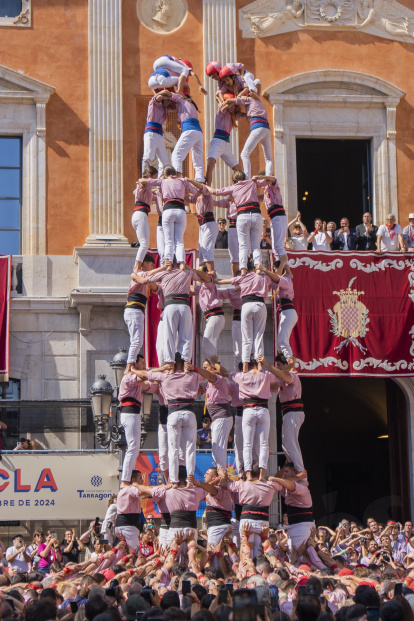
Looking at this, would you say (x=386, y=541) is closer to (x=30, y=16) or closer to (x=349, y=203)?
(x=349, y=203)

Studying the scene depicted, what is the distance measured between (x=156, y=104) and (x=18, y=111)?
9045 mm

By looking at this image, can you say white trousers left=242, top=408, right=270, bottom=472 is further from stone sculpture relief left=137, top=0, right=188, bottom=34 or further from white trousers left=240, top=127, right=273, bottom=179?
stone sculpture relief left=137, top=0, right=188, bottom=34

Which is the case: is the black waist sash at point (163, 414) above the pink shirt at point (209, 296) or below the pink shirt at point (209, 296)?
below

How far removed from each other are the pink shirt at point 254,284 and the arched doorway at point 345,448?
16071mm

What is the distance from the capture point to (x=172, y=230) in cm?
2008

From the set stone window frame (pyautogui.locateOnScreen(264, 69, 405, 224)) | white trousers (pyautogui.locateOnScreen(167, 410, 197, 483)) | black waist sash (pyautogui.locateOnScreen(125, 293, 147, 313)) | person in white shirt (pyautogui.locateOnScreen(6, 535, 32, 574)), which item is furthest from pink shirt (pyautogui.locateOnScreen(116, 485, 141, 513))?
stone window frame (pyautogui.locateOnScreen(264, 69, 405, 224))

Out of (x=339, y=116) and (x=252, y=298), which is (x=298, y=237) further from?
(x=252, y=298)

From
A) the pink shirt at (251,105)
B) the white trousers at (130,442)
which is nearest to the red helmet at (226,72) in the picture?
the pink shirt at (251,105)

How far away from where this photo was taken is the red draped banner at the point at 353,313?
92.5ft

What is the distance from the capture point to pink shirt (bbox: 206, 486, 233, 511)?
19719 mm

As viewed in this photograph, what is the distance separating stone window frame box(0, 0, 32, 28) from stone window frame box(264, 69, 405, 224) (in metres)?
6.10

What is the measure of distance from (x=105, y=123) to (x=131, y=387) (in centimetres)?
1131

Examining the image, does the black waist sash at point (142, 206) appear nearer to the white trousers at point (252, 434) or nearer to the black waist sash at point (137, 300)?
the black waist sash at point (137, 300)

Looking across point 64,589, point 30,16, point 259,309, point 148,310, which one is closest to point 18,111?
point 30,16
